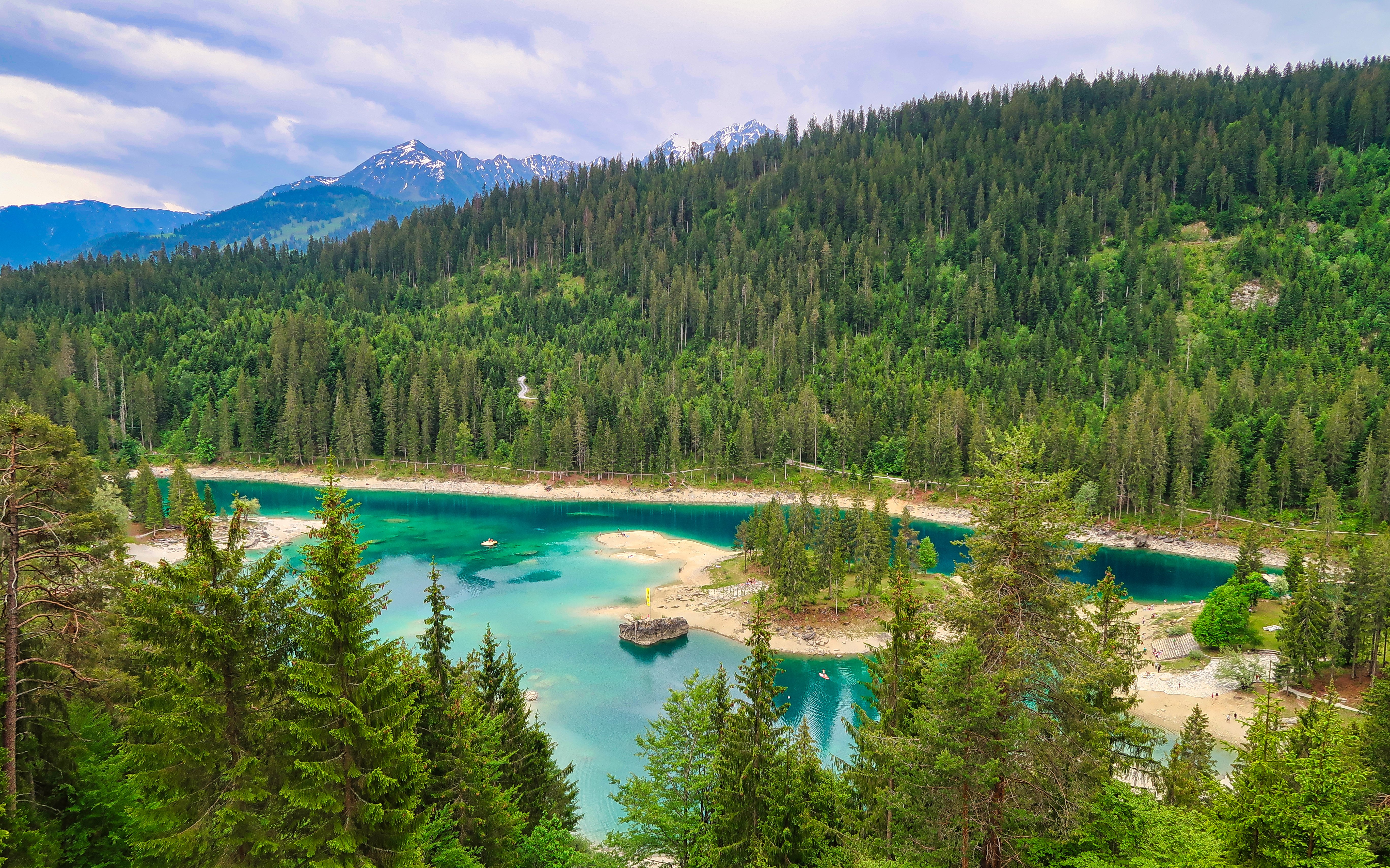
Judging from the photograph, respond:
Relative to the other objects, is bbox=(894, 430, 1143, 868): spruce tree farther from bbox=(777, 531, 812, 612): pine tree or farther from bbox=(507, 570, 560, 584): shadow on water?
bbox=(507, 570, 560, 584): shadow on water

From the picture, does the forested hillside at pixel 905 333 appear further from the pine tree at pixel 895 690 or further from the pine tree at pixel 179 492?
the pine tree at pixel 895 690

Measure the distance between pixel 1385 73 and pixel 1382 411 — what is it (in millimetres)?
157452

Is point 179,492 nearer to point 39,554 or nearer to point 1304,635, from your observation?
point 39,554

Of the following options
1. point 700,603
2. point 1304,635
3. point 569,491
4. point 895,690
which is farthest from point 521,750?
point 569,491

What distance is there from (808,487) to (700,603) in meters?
16.1

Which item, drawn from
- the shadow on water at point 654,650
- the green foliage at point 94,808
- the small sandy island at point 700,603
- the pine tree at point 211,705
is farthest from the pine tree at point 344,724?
the shadow on water at point 654,650

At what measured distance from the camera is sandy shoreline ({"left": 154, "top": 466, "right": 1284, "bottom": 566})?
98.8 m

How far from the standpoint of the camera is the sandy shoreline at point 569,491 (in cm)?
9875

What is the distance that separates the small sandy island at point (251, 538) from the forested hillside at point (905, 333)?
35.9 metres

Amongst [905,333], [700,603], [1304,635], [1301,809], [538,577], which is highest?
[905,333]

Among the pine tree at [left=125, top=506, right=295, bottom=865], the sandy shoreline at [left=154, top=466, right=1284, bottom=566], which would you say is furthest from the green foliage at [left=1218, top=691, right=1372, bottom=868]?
the sandy shoreline at [left=154, top=466, right=1284, bottom=566]

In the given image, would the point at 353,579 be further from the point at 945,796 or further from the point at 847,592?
the point at 847,592

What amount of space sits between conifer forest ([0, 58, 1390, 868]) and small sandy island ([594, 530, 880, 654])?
4568mm

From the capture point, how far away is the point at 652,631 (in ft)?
177
